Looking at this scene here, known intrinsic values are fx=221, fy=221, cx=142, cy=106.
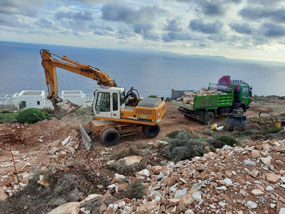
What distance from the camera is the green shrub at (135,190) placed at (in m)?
5.27

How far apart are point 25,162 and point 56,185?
2556 mm

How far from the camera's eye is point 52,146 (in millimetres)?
9453

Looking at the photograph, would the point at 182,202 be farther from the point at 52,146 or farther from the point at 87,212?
the point at 52,146

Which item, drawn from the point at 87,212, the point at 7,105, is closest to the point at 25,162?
the point at 87,212

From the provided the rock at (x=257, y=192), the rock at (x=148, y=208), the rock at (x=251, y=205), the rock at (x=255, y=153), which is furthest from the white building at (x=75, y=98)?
the rock at (x=251, y=205)

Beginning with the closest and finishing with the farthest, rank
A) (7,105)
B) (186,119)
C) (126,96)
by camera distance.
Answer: (126,96), (186,119), (7,105)

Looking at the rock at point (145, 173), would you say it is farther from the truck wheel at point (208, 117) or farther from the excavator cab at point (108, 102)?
the truck wheel at point (208, 117)

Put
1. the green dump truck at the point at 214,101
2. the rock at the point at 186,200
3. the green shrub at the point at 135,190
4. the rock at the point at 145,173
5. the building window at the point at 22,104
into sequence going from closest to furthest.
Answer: the rock at the point at 186,200
the green shrub at the point at 135,190
the rock at the point at 145,173
the green dump truck at the point at 214,101
the building window at the point at 22,104

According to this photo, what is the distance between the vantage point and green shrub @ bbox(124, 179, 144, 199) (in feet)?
17.3

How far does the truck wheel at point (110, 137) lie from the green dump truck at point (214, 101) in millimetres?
5552

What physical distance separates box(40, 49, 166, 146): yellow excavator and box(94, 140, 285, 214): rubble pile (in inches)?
150

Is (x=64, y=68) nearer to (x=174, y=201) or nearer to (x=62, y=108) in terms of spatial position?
(x=62, y=108)

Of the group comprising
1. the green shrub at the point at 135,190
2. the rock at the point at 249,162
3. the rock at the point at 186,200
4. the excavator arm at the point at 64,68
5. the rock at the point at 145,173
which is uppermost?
the excavator arm at the point at 64,68

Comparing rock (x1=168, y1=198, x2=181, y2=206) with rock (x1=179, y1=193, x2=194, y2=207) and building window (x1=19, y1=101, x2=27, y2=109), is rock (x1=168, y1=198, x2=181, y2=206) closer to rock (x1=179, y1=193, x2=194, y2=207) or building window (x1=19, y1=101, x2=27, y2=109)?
rock (x1=179, y1=193, x2=194, y2=207)
